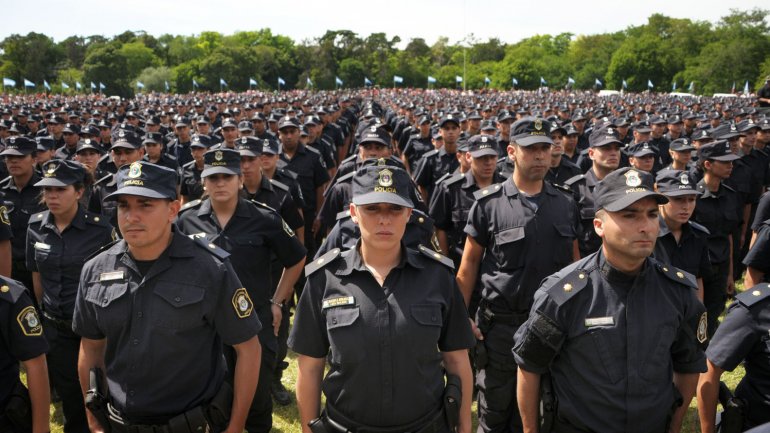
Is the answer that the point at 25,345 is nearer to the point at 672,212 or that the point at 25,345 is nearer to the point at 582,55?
the point at 672,212

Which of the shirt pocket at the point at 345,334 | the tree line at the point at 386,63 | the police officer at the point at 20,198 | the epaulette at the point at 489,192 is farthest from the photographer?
the tree line at the point at 386,63

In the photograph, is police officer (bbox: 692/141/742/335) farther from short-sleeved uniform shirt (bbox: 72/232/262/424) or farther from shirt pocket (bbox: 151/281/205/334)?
shirt pocket (bbox: 151/281/205/334)

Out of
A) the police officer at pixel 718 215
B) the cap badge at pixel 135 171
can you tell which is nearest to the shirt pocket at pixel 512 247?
the cap badge at pixel 135 171

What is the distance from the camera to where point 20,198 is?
541 cm

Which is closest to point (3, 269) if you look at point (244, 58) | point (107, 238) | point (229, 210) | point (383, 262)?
point (107, 238)

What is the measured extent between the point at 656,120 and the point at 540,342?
9672 mm

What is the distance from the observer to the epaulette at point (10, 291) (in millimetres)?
2625

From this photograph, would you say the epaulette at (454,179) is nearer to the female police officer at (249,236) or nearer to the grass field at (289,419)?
the female police officer at (249,236)

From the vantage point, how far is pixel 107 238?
13.9ft

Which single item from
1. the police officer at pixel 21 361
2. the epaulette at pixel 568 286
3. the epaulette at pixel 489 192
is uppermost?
the epaulette at pixel 489 192

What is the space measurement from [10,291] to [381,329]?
184 cm

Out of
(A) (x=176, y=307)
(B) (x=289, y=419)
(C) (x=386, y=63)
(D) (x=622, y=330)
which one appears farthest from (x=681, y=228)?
(C) (x=386, y=63)

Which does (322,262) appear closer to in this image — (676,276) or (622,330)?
(622,330)

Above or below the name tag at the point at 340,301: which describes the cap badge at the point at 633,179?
above
